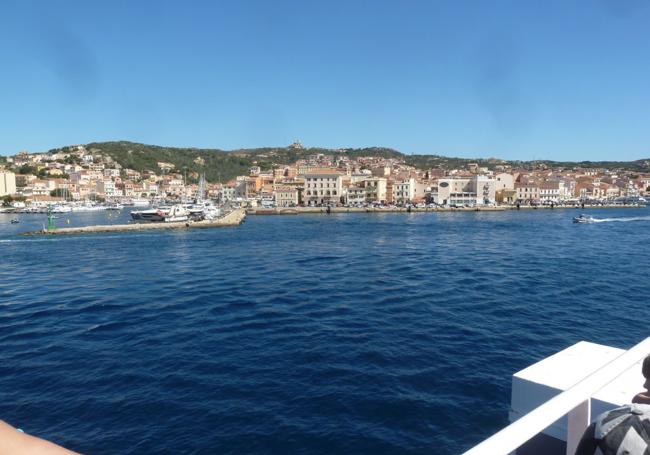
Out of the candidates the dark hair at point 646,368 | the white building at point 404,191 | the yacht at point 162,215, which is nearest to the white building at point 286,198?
the white building at point 404,191

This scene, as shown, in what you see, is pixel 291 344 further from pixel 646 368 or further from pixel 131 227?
pixel 131 227

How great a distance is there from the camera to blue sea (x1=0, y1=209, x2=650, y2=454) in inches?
251

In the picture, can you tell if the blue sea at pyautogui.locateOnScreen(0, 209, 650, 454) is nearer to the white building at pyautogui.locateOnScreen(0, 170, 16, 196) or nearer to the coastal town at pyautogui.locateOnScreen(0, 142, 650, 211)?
the coastal town at pyautogui.locateOnScreen(0, 142, 650, 211)

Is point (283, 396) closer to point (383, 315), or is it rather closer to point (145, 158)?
point (383, 315)

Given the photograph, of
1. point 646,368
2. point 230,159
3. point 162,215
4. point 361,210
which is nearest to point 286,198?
point 361,210

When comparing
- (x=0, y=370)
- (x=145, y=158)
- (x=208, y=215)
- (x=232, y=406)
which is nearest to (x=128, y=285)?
(x=0, y=370)

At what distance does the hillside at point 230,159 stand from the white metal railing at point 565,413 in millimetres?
137494

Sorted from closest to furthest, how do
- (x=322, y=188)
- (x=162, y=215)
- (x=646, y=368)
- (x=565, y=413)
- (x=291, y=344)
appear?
(x=565, y=413)
(x=646, y=368)
(x=291, y=344)
(x=162, y=215)
(x=322, y=188)

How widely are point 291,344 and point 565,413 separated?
346 inches

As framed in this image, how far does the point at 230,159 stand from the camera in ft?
521

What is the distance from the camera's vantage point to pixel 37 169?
380ft

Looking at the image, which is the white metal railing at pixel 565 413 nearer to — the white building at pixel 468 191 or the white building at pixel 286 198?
the white building at pixel 286 198

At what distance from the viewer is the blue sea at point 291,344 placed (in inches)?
251

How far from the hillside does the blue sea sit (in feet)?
402
